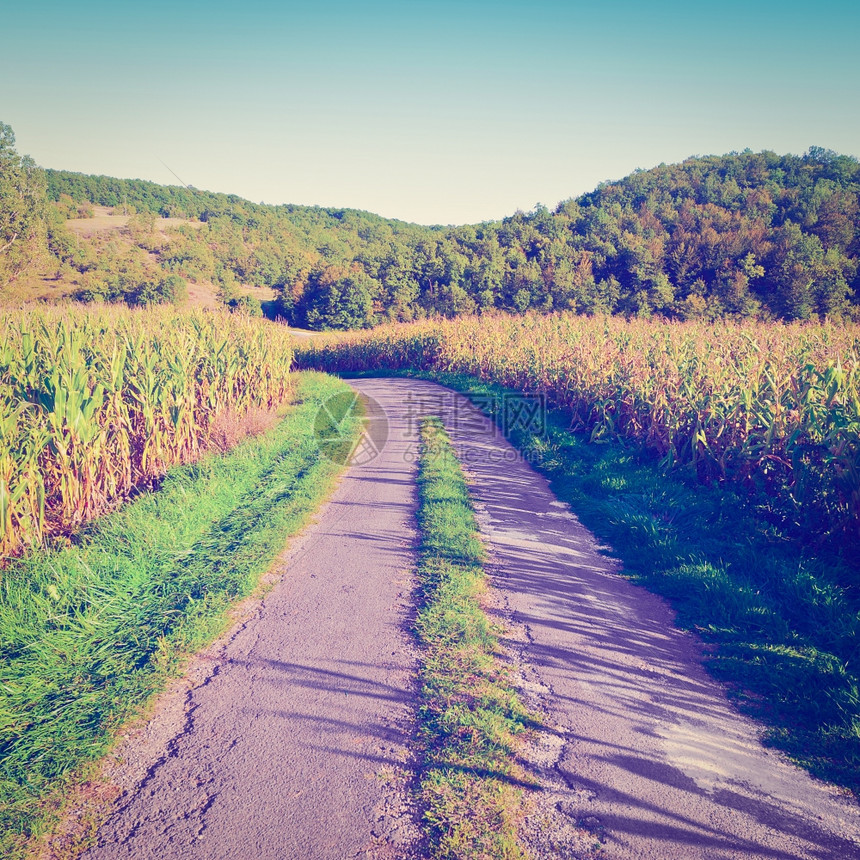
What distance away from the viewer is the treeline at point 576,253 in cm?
3394

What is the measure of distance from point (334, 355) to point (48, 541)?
25148 millimetres

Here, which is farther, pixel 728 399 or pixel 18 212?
pixel 18 212

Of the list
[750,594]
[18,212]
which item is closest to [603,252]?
[18,212]

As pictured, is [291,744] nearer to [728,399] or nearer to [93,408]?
[93,408]

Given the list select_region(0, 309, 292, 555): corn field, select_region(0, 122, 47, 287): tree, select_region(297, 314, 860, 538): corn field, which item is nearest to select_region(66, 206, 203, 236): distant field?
select_region(0, 122, 47, 287): tree

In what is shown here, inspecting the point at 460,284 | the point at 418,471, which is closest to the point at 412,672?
the point at 418,471

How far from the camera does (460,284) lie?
49812 mm

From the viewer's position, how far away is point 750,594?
4.36 m

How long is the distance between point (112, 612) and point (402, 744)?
2.69 metres

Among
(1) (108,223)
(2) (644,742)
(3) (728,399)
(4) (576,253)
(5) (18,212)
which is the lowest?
(2) (644,742)

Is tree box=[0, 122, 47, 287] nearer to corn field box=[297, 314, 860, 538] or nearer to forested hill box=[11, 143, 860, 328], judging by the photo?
forested hill box=[11, 143, 860, 328]

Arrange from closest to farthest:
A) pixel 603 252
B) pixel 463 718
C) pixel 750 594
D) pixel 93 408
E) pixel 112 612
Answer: pixel 463 718 < pixel 112 612 < pixel 750 594 < pixel 93 408 < pixel 603 252

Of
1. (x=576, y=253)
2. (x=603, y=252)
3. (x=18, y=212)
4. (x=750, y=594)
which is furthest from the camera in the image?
(x=576, y=253)

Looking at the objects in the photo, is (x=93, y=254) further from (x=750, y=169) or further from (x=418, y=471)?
(x=750, y=169)
